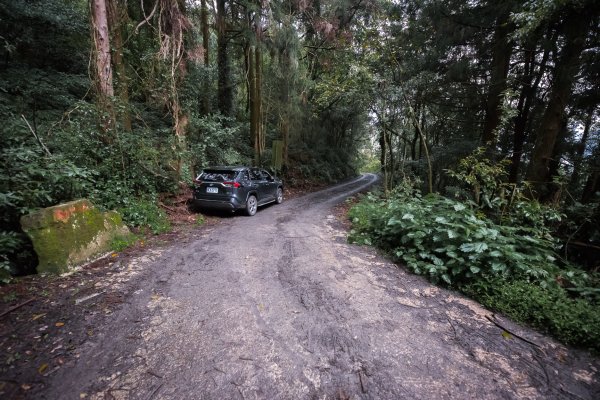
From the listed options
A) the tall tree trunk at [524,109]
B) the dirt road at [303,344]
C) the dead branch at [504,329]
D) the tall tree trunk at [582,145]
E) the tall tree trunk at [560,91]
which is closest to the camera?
the dirt road at [303,344]

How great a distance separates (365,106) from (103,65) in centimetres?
944

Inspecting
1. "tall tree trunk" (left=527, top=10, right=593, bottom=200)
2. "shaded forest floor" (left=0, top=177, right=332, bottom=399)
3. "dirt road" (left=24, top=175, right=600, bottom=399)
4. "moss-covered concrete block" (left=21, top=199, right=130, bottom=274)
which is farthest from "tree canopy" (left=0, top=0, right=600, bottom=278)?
"dirt road" (left=24, top=175, right=600, bottom=399)

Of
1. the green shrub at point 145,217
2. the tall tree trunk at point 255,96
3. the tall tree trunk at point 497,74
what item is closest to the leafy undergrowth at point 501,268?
the tall tree trunk at point 497,74

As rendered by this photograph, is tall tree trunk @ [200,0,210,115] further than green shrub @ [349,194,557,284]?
Yes

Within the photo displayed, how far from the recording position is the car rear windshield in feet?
24.8

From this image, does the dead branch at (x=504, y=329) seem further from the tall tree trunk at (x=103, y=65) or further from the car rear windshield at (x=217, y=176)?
the tall tree trunk at (x=103, y=65)

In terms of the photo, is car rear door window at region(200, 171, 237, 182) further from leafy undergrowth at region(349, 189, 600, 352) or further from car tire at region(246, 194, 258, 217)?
leafy undergrowth at region(349, 189, 600, 352)

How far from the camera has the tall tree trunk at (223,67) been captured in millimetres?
11883

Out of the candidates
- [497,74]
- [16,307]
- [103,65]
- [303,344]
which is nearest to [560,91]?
[497,74]

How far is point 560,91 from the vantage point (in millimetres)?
6285

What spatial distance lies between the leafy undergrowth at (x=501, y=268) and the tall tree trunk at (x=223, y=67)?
11.9 metres

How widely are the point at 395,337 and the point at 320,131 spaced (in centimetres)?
2093

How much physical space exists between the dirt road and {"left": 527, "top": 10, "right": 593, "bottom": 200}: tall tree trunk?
5.43 metres

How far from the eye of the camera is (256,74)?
12.8 meters
